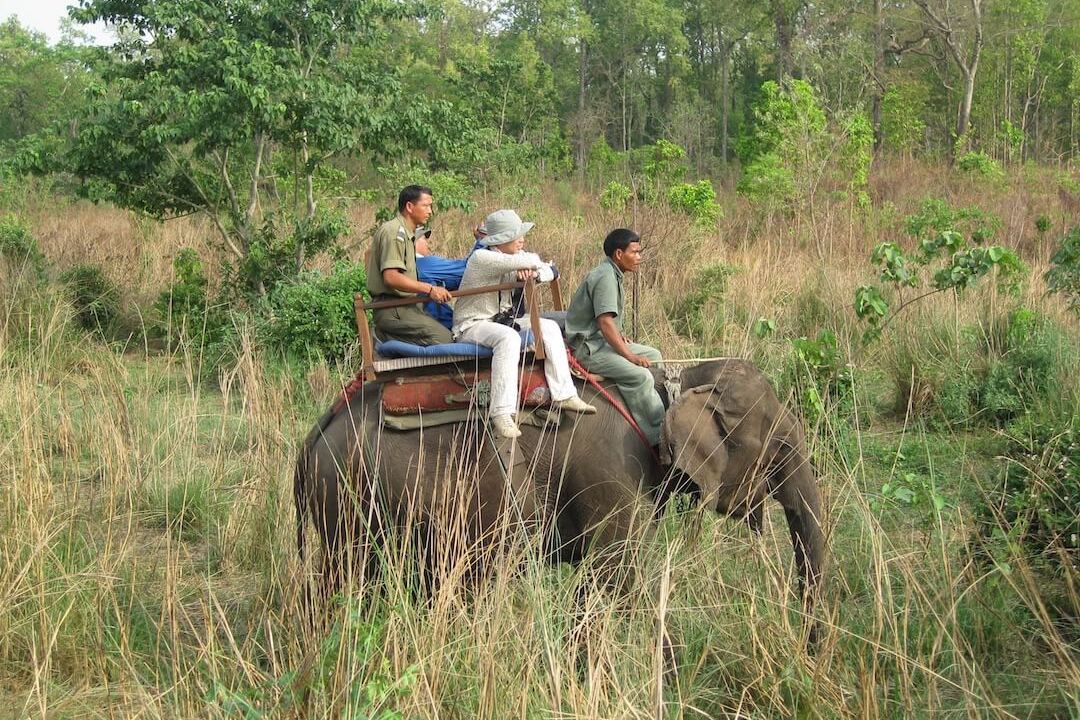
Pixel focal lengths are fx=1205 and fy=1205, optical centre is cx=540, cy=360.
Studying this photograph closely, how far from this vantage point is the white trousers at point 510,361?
4598 mm

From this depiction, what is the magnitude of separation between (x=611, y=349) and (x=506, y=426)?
646 millimetres

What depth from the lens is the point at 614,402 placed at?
4.88 metres

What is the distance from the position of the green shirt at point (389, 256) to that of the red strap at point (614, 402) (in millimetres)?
803

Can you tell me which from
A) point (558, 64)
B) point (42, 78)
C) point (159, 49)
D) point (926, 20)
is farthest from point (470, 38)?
point (159, 49)

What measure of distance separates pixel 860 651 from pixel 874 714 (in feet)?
1.14

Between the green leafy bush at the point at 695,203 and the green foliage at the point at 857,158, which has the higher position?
the green foliage at the point at 857,158

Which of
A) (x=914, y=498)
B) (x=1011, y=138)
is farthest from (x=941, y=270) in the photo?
(x=1011, y=138)

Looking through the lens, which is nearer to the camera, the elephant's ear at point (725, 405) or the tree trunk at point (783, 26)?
the elephant's ear at point (725, 405)

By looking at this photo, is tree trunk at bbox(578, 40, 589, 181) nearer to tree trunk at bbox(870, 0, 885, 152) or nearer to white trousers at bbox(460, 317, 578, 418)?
tree trunk at bbox(870, 0, 885, 152)

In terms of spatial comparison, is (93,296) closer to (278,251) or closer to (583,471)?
(278,251)

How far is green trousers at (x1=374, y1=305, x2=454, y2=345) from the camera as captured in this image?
506 cm

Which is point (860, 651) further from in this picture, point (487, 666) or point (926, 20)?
point (926, 20)

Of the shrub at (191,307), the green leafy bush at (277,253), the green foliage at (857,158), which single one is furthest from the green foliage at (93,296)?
the green foliage at (857,158)

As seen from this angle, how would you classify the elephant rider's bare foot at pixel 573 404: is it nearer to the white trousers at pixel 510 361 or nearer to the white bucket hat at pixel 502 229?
the white trousers at pixel 510 361
